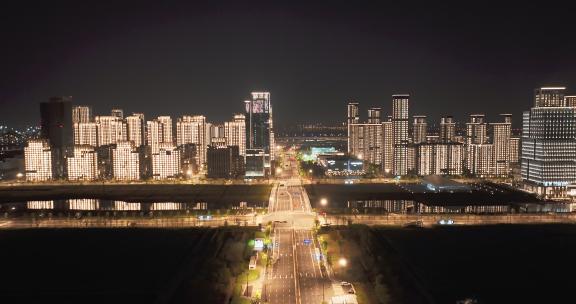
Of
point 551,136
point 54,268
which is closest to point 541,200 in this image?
point 551,136

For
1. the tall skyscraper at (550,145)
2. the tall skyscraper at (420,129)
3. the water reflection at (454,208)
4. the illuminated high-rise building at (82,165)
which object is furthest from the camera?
the tall skyscraper at (420,129)

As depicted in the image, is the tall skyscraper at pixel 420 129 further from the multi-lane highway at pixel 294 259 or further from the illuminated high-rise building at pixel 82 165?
the illuminated high-rise building at pixel 82 165

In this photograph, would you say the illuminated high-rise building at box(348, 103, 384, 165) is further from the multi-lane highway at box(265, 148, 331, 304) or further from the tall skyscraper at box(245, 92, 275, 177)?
the multi-lane highway at box(265, 148, 331, 304)

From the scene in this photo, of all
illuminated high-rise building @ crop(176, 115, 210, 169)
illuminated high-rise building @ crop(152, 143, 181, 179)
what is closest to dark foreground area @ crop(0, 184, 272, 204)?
illuminated high-rise building @ crop(152, 143, 181, 179)

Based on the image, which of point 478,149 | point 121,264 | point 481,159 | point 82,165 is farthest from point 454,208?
point 82,165

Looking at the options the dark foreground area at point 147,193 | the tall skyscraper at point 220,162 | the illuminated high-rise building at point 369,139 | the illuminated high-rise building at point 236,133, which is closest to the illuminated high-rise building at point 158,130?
the illuminated high-rise building at point 236,133

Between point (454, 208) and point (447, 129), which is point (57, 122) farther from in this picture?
point (454, 208)

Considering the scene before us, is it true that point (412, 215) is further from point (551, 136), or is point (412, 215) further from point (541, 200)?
point (551, 136)
